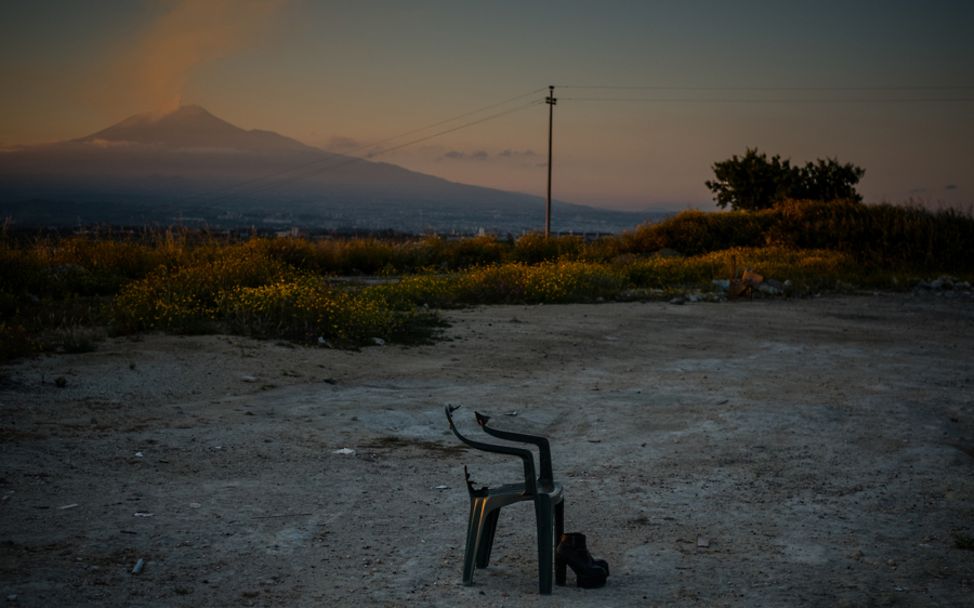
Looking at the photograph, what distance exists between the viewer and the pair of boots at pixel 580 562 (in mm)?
4062

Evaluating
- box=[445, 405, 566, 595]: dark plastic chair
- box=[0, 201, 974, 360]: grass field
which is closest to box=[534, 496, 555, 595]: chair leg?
→ box=[445, 405, 566, 595]: dark plastic chair

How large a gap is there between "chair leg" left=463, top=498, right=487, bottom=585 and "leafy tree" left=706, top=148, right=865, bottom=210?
35080 millimetres

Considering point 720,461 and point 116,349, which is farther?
point 116,349

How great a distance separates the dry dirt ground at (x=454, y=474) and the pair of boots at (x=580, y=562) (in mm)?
76

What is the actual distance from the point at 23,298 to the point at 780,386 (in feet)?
37.4

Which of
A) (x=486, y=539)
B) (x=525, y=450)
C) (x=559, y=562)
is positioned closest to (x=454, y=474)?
(x=486, y=539)

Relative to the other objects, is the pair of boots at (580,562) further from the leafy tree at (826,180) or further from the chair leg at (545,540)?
the leafy tree at (826,180)

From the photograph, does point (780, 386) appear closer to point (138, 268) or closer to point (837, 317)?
point (837, 317)

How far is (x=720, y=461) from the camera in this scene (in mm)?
6465

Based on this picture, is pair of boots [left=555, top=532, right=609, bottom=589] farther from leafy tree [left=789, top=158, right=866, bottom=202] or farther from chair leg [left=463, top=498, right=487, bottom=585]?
leafy tree [left=789, top=158, right=866, bottom=202]

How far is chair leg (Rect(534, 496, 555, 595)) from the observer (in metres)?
3.92

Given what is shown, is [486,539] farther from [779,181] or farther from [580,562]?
[779,181]

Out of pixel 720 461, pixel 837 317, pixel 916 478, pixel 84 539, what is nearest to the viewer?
pixel 84 539

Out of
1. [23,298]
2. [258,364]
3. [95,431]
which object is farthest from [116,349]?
[23,298]
